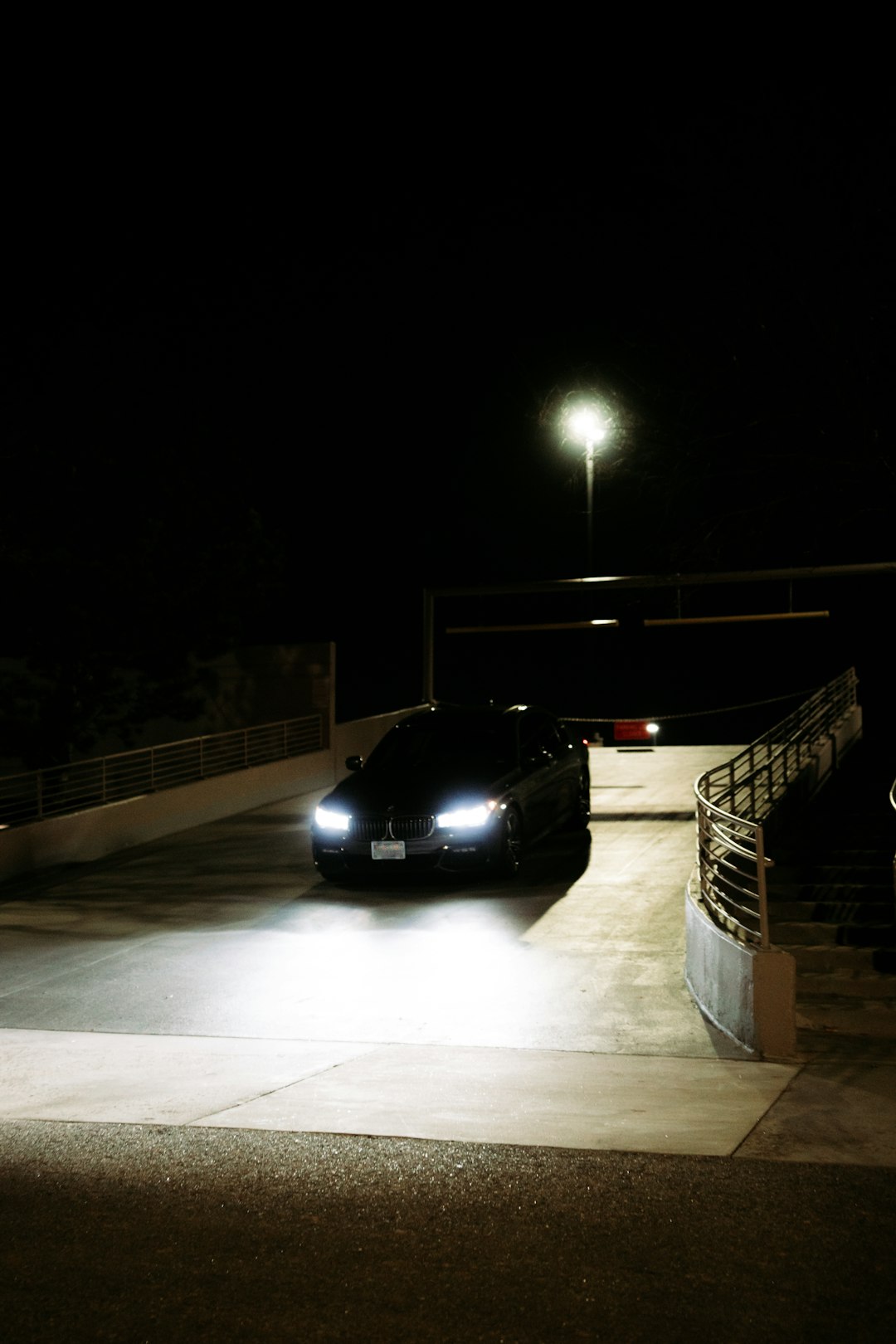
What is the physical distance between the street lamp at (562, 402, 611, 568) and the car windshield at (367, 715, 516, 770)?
10.3ft

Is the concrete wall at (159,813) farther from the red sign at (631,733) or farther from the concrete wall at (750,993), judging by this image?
the concrete wall at (750,993)

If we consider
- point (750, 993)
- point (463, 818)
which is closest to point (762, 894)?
point (750, 993)

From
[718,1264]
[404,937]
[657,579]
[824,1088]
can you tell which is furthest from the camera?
[657,579]

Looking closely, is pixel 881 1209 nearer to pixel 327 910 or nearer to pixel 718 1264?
pixel 718 1264

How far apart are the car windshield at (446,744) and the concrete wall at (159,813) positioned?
4.24m

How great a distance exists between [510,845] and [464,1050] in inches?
231

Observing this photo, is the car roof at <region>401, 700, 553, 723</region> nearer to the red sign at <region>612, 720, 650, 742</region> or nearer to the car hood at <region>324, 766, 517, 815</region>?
the car hood at <region>324, 766, 517, 815</region>

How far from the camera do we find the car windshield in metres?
14.9

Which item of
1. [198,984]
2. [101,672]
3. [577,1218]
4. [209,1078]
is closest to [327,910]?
[198,984]

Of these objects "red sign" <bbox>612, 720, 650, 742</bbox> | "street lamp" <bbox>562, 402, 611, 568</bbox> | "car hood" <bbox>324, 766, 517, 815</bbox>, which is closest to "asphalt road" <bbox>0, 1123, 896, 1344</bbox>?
"car hood" <bbox>324, 766, 517, 815</bbox>

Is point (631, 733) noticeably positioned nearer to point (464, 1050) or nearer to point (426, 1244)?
point (464, 1050)

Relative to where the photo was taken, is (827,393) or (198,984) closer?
(198,984)

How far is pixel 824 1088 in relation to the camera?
7246 mm

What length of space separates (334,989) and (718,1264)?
5.57m
